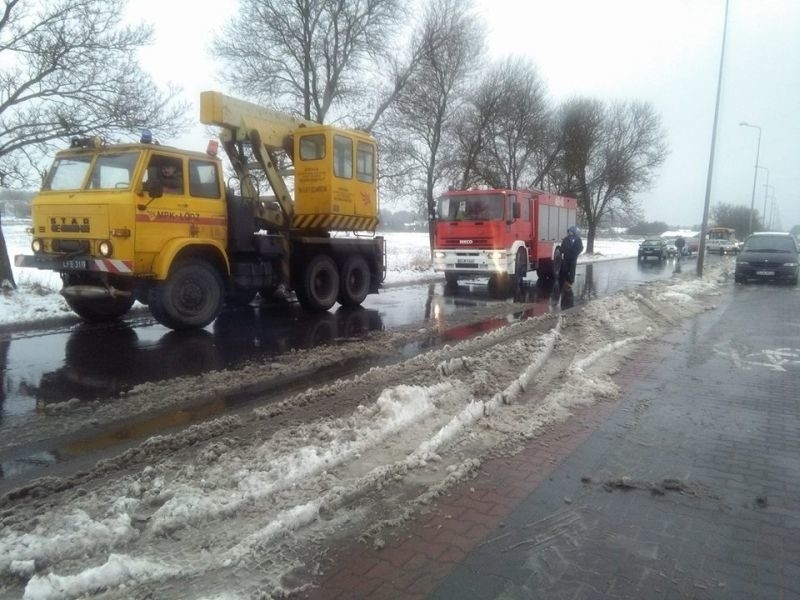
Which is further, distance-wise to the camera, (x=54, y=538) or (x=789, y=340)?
(x=789, y=340)

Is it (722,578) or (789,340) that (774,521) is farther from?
(789,340)

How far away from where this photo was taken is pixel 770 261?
19.5 metres

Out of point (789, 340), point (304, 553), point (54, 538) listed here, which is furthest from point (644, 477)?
point (789, 340)

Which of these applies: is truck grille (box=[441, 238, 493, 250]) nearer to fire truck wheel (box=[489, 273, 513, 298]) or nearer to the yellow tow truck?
fire truck wheel (box=[489, 273, 513, 298])

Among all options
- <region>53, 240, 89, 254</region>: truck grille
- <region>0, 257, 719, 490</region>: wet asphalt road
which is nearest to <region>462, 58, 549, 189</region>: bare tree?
<region>0, 257, 719, 490</region>: wet asphalt road

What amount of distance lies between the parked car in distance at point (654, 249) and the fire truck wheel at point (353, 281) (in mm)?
30303

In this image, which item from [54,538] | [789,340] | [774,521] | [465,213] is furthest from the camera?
[465,213]

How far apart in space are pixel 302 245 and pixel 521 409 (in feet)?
22.0

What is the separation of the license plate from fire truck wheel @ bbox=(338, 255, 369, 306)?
16.5 feet

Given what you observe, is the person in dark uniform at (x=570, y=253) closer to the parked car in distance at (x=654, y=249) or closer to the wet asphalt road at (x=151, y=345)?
the wet asphalt road at (x=151, y=345)

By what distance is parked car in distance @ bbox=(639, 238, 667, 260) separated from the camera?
1447 inches

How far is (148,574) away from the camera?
8.81ft

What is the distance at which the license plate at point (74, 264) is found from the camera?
7695mm

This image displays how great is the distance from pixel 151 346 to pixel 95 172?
272cm
